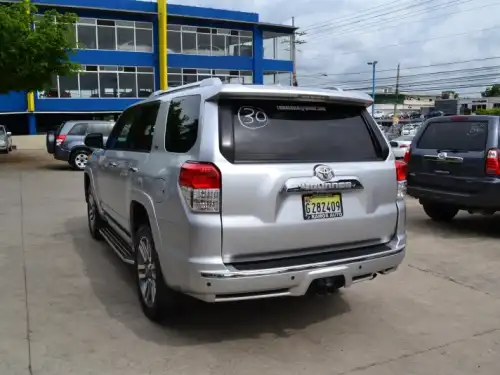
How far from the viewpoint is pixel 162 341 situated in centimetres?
388

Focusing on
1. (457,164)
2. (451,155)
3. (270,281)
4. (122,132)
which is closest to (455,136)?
(451,155)

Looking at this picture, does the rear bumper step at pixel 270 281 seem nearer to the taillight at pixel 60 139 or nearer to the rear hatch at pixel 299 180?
the rear hatch at pixel 299 180

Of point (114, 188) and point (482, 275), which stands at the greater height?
point (114, 188)

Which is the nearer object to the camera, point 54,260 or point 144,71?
point 54,260

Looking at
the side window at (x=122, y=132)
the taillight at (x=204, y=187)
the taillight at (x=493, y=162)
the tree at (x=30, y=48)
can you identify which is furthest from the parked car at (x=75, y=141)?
the taillight at (x=204, y=187)

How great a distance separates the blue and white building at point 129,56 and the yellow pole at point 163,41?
73 centimetres

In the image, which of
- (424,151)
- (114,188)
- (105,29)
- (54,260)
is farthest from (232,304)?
(105,29)

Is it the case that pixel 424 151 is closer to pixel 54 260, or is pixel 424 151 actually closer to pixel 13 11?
pixel 54 260

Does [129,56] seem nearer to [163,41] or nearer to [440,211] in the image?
[163,41]

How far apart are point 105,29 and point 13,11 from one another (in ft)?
63.4

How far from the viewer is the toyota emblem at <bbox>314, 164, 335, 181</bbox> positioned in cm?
367

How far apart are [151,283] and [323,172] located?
5.56 feet

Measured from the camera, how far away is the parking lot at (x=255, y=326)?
3559 millimetres

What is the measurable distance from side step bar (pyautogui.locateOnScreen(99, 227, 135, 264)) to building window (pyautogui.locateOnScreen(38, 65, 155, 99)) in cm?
3107
